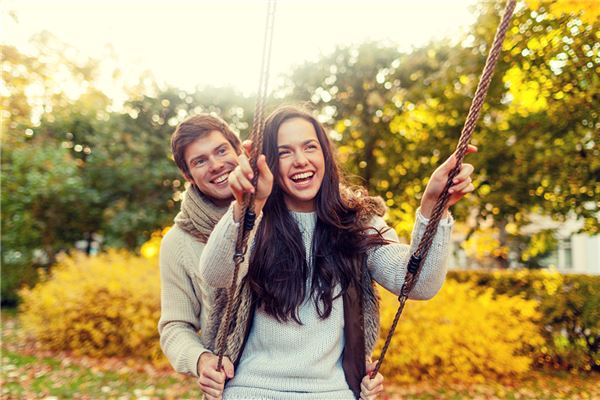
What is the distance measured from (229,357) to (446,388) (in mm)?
5107

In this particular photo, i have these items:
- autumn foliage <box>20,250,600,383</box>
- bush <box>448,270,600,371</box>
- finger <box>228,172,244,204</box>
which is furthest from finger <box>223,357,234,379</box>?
bush <box>448,270,600,371</box>

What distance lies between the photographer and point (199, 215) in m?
2.42

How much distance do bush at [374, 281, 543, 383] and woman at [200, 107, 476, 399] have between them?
4791mm

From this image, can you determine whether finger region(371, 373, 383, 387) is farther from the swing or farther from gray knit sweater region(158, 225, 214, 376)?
gray knit sweater region(158, 225, 214, 376)

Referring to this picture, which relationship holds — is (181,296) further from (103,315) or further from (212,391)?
(103,315)

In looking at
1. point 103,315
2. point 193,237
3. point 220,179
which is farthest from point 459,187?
point 103,315

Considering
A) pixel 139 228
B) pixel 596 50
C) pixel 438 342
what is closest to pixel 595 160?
pixel 596 50

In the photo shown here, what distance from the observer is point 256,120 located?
1.69m

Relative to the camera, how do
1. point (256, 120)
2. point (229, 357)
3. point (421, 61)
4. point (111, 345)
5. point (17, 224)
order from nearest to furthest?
1. point (256, 120)
2. point (229, 357)
3. point (111, 345)
4. point (421, 61)
5. point (17, 224)

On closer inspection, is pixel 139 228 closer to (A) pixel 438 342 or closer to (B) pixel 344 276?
(A) pixel 438 342

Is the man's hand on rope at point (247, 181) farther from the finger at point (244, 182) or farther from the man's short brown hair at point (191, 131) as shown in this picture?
the man's short brown hair at point (191, 131)

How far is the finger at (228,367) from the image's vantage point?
6.33ft

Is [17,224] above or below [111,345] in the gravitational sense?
above

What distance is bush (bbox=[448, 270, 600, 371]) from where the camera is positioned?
6.76 meters
